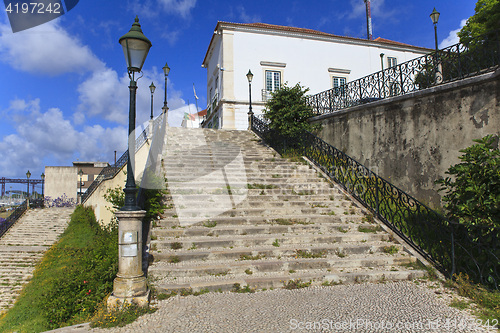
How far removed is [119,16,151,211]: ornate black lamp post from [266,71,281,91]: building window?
19.4m

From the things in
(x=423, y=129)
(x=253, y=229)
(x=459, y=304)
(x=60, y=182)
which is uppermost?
(x=423, y=129)

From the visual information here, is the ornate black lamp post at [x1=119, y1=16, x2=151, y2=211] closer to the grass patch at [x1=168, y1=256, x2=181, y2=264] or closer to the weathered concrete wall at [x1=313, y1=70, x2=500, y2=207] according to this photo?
the grass patch at [x1=168, y1=256, x2=181, y2=264]

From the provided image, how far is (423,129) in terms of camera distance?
886cm

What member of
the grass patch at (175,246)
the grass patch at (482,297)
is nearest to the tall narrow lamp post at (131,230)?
the grass patch at (175,246)

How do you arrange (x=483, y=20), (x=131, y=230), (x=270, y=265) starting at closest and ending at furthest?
(x=131, y=230), (x=270, y=265), (x=483, y=20)

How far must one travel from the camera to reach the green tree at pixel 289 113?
13039 mm

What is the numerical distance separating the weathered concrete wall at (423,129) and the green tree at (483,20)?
42.1ft

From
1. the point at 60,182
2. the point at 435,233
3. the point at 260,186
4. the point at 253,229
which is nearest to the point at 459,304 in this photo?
the point at 435,233

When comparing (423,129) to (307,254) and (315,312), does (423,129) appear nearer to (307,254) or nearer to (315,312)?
(307,254)

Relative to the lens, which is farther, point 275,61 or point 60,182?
point 60,182

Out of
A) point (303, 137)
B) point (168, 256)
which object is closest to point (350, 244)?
point (168, 256)

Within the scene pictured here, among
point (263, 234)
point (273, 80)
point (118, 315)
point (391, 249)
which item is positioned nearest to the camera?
point (118, 315)

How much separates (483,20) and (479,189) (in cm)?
1945

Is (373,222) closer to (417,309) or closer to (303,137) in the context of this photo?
(417,309)
